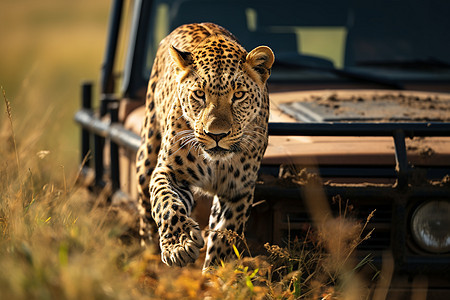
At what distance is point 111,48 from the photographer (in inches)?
221

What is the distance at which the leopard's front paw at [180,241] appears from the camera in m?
3.08

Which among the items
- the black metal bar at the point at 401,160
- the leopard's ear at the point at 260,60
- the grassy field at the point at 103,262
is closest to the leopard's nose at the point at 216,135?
the leopard's ear at the point at 260,60

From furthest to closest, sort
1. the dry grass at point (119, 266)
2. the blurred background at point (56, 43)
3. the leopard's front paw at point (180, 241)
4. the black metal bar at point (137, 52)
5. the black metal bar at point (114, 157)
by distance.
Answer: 1. the blurred background at point (56, 43)
2. the black metal bar at point (137, 52)
3. the black metal bar at point (114, 157)
4. the leopard's front paw at point (180, 241)
5. the dry grass at point (119, 266)

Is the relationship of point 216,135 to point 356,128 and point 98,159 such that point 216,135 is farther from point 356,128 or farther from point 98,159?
point 98,159

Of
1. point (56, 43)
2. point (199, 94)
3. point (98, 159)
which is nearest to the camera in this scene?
point (199, 94)

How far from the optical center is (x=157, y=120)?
3945 mm

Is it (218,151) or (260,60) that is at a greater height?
(260,60)

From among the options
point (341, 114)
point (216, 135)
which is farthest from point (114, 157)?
point (216, 135)

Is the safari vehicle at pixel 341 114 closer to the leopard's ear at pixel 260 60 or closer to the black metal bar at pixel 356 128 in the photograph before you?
the black metal bar at pixel 356 128

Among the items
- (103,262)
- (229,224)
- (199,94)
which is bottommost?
(229,224)

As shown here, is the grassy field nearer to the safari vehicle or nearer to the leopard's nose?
the safari vehicle

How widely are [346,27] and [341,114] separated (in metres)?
1.58

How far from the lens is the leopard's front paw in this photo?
3.08 m

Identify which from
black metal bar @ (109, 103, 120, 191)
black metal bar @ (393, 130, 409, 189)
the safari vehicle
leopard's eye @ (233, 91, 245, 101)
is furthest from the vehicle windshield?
leopard's eye @ (233, 91, 245, 101)
